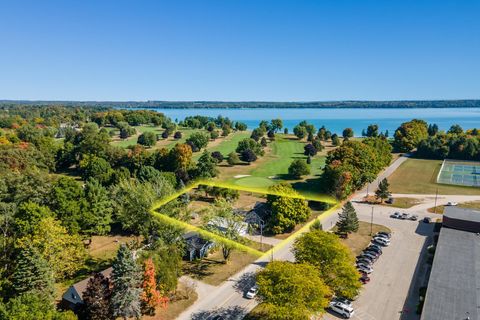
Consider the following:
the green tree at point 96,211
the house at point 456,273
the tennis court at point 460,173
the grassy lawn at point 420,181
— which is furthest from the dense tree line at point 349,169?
the green tree at point 96,211

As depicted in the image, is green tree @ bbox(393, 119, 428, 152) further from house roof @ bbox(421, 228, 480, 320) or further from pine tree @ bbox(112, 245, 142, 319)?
pine tree @ bbox(112, 245, 142, 319)

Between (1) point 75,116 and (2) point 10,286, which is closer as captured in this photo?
(2) point 10,286

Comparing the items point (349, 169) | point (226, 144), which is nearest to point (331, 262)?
point (349, 169)

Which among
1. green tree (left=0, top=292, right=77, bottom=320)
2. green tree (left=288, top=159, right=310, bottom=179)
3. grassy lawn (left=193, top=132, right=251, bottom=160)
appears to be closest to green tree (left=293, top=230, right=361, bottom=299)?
green tree (left=0, top=292, right=77, bottom=320)

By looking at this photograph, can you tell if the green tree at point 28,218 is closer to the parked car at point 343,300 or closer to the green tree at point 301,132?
the parked car at point 343,300

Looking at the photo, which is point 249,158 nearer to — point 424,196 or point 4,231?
point 424,196

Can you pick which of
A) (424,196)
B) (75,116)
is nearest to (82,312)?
(424,196)
